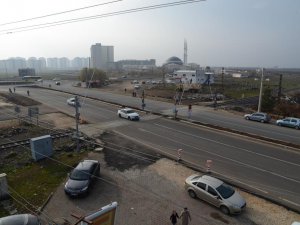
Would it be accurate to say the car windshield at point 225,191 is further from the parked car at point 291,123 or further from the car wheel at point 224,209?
the parked car at point 291,123

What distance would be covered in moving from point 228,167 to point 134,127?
44.5ft

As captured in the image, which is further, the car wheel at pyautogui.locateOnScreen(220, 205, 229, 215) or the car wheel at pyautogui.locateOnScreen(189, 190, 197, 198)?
the car wheel at pyautogui.locateOnScreen(189, 190, 197, 198)

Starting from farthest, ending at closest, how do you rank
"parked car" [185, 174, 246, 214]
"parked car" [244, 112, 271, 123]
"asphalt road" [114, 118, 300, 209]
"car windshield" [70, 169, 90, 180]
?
"parked car" [244, 112, 271, 123] < "asphalt road" [114, 118, 300, 209] < "car windshield" [70, 169, 90, 180] < "parked car" [185, 174, 246, 214]

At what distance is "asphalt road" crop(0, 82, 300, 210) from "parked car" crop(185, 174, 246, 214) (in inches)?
A: 109

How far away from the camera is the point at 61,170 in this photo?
1917 cm

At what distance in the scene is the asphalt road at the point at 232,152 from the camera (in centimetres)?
1747

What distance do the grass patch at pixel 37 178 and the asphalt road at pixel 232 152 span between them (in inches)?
307

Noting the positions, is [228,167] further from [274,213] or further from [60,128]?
[60,128]

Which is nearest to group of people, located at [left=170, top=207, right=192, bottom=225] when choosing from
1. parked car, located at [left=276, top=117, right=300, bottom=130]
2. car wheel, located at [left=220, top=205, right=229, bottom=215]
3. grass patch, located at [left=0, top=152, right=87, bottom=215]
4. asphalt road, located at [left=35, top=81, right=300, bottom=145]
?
car wheel, located at [left=220, top=205, right=229, bottom=215]

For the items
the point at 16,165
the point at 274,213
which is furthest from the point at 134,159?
the point at 274,213

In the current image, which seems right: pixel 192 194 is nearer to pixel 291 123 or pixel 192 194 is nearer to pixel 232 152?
pixel 232 152

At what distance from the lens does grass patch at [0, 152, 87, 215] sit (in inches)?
614

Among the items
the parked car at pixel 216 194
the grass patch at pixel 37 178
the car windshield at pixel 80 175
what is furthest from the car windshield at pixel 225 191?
the grass patch at pixel 37 178

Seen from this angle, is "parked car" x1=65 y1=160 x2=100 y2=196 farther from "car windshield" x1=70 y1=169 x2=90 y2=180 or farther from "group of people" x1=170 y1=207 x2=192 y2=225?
"group of people" x1=170 y1=207 x2=192 y2=225
